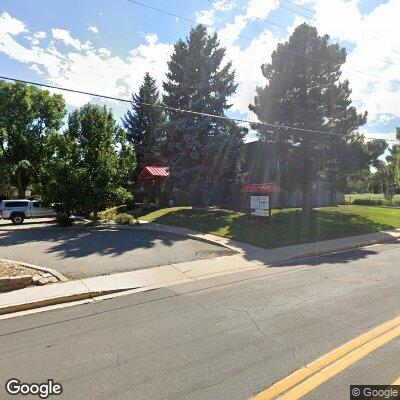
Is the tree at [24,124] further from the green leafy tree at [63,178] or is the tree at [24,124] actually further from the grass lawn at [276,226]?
the grass lawn at [276,226]

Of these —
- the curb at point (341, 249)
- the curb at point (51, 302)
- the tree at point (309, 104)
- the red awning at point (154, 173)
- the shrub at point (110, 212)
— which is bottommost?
the curb at point (51, 302)

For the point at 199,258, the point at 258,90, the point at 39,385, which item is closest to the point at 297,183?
the point at 258,90

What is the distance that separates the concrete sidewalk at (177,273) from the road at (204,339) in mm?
611

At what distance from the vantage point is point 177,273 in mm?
10812

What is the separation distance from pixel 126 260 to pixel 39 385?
25.5ft

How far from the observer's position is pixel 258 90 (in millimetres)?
25891

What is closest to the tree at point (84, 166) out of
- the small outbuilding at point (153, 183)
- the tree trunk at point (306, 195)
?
the small outbuilding at point (153, 183)

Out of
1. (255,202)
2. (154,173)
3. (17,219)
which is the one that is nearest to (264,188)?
(255,202)

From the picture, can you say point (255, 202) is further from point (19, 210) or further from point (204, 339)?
point (19, 210)

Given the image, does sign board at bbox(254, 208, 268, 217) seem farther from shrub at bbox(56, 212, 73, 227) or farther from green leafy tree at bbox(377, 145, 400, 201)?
green leafy tree at bbox(377, 145, 400, 201)

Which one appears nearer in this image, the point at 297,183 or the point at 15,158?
the point at 297,183

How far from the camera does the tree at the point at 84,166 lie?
72.1ft

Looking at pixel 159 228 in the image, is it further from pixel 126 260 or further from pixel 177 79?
pixel 177 79

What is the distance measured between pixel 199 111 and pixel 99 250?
15948 mm
